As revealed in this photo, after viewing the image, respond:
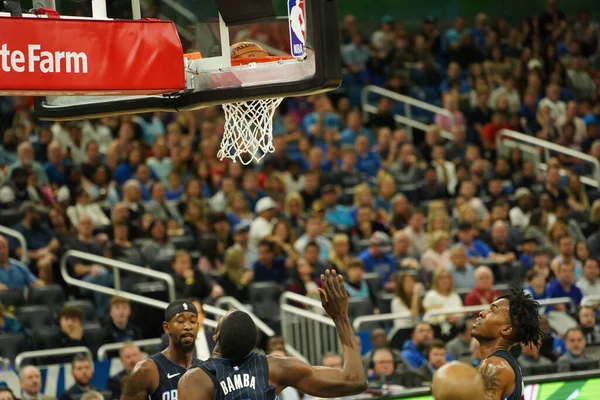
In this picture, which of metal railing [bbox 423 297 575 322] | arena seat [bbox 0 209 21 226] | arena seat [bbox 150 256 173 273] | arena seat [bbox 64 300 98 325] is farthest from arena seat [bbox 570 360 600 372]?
arena seat [bbox 0 209 21 226]

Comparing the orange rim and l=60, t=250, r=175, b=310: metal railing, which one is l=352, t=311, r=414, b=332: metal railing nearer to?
l=60, t=250, r=175, b=310: metal railing

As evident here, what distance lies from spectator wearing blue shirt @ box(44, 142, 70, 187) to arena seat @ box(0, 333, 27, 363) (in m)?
3.22

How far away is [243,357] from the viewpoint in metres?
5.51

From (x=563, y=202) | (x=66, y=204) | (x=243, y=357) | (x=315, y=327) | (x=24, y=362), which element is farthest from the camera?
(x=563, y=202)

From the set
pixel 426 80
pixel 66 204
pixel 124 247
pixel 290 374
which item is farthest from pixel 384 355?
pixel 426 80

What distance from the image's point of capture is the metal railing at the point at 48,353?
33.0 ft

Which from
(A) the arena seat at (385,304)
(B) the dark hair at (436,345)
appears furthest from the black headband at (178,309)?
(A) the arena seat at (385,304)

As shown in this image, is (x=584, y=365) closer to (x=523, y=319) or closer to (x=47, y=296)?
(x=47, y=296)

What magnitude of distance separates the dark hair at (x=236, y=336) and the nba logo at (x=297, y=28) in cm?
145

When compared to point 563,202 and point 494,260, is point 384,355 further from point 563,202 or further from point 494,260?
point 563,202

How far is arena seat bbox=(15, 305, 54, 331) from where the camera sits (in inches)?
422

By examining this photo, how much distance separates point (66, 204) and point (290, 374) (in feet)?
24.4

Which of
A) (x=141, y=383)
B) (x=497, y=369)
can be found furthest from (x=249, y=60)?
(x=497, y=369)

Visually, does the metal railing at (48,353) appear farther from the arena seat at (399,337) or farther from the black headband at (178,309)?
the black headband at (178,309)
